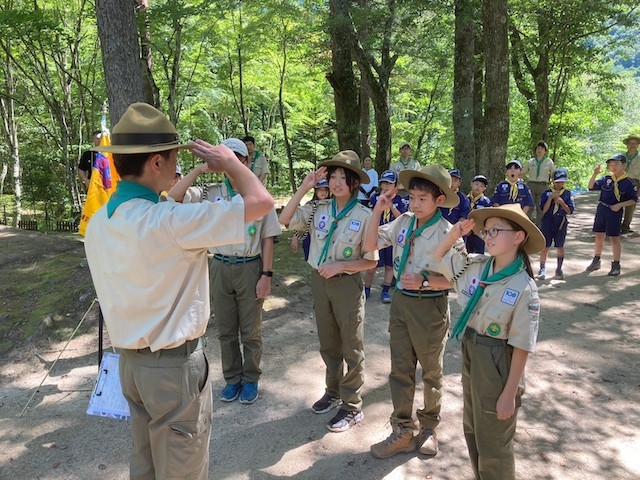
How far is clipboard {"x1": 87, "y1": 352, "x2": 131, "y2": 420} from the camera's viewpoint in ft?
10.7

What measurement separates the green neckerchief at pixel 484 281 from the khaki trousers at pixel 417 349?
499 mm

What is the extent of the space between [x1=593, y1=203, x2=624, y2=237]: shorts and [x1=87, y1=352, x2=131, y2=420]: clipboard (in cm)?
797

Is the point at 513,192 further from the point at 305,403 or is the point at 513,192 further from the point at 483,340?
the point at 483,340

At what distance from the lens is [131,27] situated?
519 cm

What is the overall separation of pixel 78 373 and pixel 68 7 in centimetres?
1447

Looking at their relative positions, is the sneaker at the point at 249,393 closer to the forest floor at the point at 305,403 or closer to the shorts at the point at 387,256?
the forest floor at the point at 305,403

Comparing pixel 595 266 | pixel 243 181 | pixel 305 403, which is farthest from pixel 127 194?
pixel 595 266

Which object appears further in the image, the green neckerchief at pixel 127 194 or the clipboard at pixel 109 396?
the clipboard at pixel 109 396

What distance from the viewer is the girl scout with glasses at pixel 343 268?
368cm

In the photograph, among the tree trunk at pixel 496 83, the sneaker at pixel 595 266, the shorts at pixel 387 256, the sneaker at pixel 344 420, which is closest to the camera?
the sneaker at pixel 344 420

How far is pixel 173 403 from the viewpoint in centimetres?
206

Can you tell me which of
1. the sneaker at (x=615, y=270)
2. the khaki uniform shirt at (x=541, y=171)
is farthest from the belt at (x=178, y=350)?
the khaki uniform shirt at (x=541, y=171)

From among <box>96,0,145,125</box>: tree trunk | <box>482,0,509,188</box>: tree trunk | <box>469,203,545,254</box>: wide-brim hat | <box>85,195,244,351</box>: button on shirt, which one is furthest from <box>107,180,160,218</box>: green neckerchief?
<box>482,0,509,188</box>: tree trunk

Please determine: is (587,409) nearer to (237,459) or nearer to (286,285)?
(237,459)
